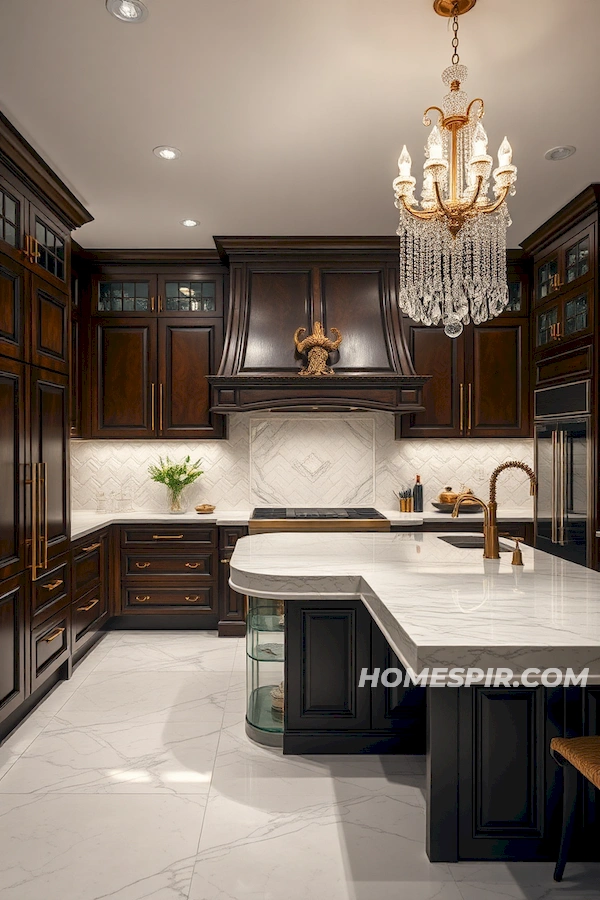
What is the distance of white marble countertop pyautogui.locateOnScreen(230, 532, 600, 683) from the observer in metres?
1.55

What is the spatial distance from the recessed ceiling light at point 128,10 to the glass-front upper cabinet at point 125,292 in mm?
2892

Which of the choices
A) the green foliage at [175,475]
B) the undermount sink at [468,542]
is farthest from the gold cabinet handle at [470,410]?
the green foliage at [175,475]

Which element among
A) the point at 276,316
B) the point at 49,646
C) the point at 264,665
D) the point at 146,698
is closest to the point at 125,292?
the point at 276,316

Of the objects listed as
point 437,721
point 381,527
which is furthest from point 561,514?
point 437,721

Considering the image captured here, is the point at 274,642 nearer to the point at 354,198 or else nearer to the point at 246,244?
the point at 354,198

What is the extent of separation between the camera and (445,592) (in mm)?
2104

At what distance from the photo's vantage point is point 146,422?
200 inches

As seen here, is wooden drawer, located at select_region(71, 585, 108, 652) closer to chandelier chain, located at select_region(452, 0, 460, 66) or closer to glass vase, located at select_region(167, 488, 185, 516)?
glass vase, located at select_region(167, 488, 185, 516)

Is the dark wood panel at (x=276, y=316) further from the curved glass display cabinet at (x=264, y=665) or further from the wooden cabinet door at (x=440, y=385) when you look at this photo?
the curved glass display cabinet at (x=264, y=665)

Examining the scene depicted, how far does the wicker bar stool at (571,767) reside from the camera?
5.75 ft

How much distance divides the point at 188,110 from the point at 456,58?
1.19 m

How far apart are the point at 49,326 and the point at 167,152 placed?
1145 millimetres

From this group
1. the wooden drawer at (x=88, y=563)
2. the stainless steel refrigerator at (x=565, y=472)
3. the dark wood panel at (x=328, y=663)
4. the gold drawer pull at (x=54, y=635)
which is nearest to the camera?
the dark wood panel at (x=328, y=663)

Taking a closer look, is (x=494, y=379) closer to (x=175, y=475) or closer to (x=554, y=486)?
(x=554, y=486)
